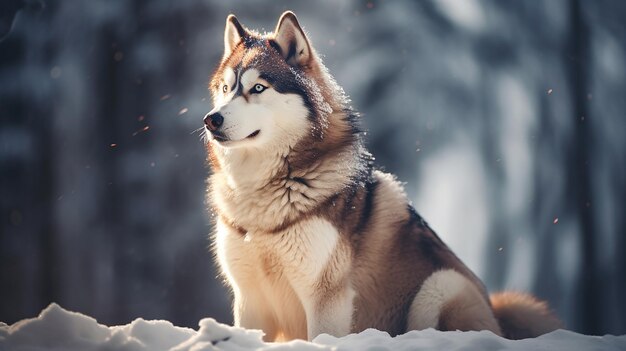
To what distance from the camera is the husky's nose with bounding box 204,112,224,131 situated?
11.0 ft

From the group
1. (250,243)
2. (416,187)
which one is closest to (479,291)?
(250,243)

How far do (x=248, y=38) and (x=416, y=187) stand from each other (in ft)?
14.4

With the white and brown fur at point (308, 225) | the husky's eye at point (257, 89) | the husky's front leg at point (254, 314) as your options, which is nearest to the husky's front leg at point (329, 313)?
the white and brown fur at point (308, 225)

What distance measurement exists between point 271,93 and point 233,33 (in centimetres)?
68

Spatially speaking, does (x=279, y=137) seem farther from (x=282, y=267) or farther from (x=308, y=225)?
(x=282, y=267)

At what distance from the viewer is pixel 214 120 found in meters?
3.36

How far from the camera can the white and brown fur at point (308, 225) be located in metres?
3.40

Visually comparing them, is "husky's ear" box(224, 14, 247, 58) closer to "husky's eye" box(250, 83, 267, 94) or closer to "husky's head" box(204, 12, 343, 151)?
"husky's head" box(204, 12, 343, 151)

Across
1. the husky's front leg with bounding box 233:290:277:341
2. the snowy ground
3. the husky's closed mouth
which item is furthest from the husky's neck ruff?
the snowy ground

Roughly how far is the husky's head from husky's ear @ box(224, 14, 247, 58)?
26mm

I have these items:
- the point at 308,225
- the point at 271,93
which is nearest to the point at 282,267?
the point at 308,225

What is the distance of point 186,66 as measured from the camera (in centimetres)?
795

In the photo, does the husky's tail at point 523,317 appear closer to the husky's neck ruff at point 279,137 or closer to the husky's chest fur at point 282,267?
the husky's chest fur at point 282,267

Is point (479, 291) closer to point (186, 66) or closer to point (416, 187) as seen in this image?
point (416, 187)
